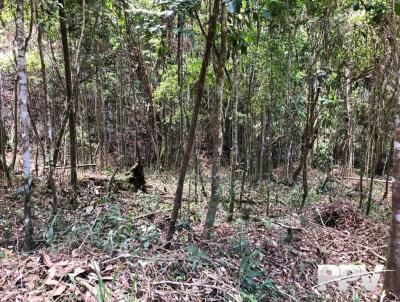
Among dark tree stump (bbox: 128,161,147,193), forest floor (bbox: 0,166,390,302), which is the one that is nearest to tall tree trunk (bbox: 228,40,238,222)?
forest floor (bbox: 0,166,390,302)

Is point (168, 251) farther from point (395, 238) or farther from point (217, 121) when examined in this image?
point (395, 238)

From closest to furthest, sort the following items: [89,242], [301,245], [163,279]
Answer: [163,279] < [89,242] < [301,245]

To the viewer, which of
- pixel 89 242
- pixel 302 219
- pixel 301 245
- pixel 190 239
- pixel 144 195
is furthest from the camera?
pixel 144 195

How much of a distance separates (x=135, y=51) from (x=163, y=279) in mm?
6967

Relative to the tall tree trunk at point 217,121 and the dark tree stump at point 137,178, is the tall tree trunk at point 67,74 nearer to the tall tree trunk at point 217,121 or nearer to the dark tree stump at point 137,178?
the dark tree stump at point 137,178

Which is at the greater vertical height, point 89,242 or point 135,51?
point 135,51

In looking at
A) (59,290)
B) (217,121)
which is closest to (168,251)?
(59,290)

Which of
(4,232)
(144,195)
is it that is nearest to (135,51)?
(144,195)

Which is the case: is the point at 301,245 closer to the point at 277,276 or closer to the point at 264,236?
the point at 264,236

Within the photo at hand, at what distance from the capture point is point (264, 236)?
5.66 meters

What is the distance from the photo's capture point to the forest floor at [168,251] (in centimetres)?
338

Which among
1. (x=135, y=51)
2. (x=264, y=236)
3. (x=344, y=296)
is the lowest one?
(x=344, y=296)

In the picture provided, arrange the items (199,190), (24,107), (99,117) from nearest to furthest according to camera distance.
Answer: (24,107) < (199,190) < (99,117)

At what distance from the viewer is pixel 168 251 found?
428cm
